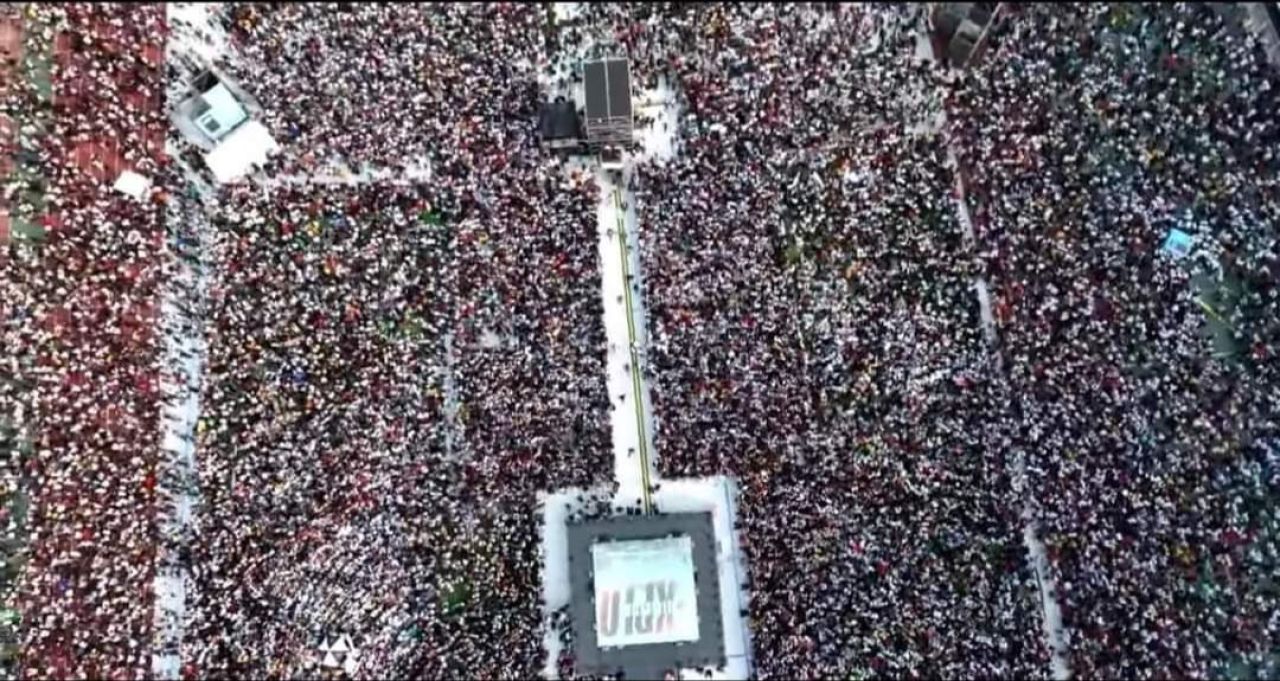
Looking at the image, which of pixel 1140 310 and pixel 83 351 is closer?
pixel 83 351

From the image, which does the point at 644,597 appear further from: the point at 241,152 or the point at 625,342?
the point at 241,152

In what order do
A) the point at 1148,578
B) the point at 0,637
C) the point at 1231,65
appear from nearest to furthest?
the point at 0,637 → the point at 1148,578 → the point at 1231,65

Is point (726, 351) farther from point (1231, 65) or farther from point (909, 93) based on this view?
point (1231, 65)

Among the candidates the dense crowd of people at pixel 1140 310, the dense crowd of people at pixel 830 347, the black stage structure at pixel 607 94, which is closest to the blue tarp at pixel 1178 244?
the dense crowd of people at pixel 1140 310

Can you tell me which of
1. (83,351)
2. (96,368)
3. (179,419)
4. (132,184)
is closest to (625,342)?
→ (179,419)

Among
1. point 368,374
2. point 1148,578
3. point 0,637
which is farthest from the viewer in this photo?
point 368,374

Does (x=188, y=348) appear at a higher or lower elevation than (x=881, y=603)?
higher

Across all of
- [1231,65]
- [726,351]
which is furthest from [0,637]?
[1231,65]
